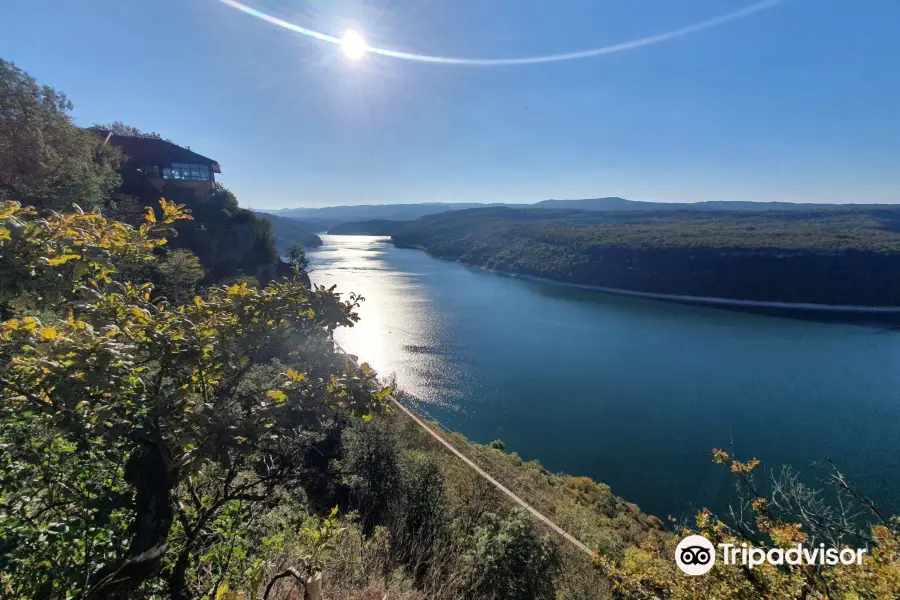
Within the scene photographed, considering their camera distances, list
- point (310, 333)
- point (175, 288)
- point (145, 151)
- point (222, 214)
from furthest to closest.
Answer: point (222, 214) → point (145, 151) → point (175, 288) → point (310, 333)

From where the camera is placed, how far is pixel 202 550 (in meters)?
2.87

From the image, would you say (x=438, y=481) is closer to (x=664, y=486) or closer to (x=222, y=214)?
(x=664, y=486)

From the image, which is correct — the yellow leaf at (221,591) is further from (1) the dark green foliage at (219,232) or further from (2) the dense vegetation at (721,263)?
(2) the dense vegetation at (721,263)

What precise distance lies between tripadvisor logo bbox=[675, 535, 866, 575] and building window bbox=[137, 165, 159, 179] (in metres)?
27.7

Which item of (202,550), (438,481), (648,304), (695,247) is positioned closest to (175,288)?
(438,481)

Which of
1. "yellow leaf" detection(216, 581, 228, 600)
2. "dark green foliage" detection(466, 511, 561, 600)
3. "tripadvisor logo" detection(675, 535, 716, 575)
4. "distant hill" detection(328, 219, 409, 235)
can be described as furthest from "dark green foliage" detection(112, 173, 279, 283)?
"distant hill" detection(328, 219, 409, 235)

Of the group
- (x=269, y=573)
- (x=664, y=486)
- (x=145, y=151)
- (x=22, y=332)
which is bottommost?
(x=664, y=486)

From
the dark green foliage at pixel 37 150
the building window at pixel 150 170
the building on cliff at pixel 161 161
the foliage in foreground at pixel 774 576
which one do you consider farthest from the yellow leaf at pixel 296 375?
the building window at pixel 150 170

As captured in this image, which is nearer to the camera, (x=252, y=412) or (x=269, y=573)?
→ (x=252, y=412)

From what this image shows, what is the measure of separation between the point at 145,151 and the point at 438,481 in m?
25.5

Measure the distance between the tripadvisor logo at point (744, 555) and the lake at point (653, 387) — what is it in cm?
1116

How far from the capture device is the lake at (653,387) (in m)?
15.8

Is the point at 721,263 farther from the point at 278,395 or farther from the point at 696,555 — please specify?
the point at 278,395

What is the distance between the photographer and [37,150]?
9.42 m
